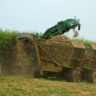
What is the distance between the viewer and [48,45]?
1752 centimetres

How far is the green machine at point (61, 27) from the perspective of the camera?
19.1 metres

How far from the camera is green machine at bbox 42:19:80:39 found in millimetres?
19078

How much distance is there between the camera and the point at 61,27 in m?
19.1

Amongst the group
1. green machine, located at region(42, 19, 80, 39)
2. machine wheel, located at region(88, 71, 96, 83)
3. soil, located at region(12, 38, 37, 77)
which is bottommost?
machine wheel, located at region(88, 71, 96, 83)

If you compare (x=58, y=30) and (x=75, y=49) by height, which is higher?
(x=58, y=30)

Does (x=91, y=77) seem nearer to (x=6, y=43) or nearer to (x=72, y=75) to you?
(x=72, y=75)

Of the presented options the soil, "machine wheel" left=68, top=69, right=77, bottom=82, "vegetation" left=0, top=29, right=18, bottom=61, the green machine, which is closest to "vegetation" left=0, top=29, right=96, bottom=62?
"vegetation" left=0, top=29, right=18, bottom=61

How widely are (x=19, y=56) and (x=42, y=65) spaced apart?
2459 millimetres

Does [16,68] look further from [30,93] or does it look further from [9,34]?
[30,93]

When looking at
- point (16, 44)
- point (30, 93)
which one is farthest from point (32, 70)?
point (30, 93)

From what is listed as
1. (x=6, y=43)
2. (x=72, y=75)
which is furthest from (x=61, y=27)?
(x=6, y=43)

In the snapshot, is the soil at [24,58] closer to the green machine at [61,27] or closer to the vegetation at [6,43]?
the vegetation at [6,43]

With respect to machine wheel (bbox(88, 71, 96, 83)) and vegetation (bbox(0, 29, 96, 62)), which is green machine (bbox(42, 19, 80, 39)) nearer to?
vegetation (bbox(0, 29, 96, 62))

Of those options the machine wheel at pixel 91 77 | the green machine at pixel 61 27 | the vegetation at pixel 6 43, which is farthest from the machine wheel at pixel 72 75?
the vegetation at pixel 6 43
